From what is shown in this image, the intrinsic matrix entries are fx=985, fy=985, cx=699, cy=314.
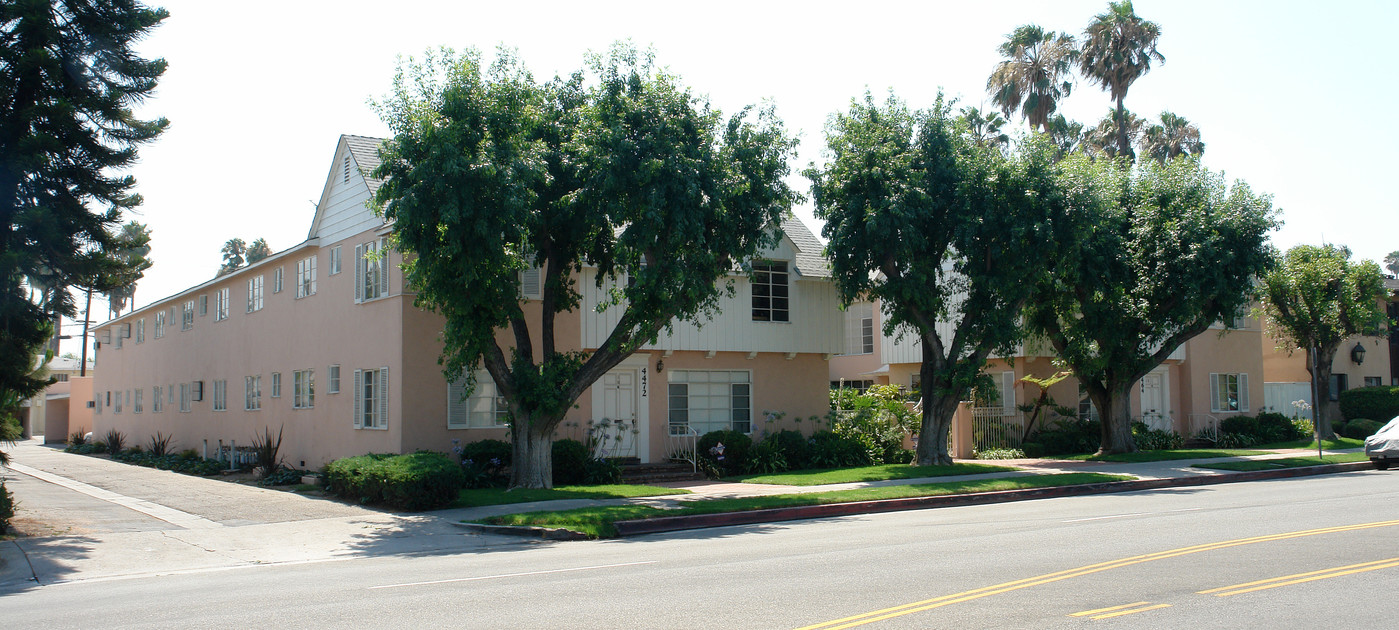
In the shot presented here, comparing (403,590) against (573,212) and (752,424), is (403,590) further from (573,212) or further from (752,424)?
(752,424)

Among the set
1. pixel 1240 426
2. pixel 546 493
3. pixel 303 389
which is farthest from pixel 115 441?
pixel 1240 426

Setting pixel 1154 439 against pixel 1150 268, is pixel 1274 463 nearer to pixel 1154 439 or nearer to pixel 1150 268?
pixel 1150 268

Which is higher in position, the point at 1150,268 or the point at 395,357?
the point at 1150,268

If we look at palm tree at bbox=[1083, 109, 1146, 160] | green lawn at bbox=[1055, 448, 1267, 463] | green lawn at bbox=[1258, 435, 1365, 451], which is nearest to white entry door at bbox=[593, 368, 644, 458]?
green lawn at bbox=[1055, 448, 1267, 463]

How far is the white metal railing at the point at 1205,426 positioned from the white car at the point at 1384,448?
778 centimetres

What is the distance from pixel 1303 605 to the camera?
7516 mm

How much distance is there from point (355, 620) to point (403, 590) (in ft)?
4.77

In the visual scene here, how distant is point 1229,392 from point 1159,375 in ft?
10.9

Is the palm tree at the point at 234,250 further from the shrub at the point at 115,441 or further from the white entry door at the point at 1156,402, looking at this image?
the white entry door at the point at 1156,402

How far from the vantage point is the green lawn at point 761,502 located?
14.0 meters

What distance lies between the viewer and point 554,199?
17.7 m

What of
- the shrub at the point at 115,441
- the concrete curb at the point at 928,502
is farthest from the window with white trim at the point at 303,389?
the shrub at the point at 115,441

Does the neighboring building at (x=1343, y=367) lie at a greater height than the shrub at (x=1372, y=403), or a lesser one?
greater

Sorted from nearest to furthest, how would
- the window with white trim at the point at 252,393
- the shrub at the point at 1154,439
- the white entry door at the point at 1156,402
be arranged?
the window with white trim at the point at 252,393
the shrub at the point at 1154,439
the white entry door at the point at 1156,402
